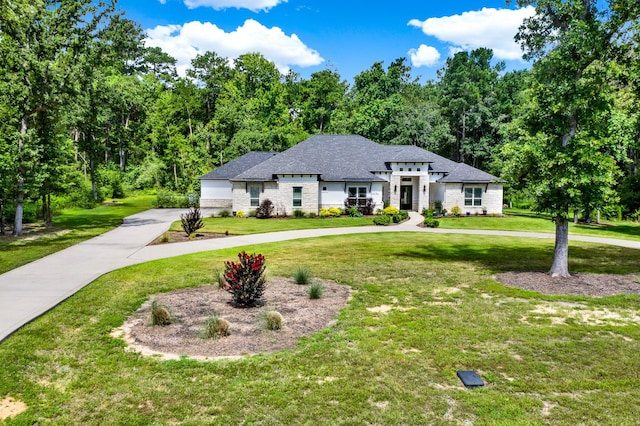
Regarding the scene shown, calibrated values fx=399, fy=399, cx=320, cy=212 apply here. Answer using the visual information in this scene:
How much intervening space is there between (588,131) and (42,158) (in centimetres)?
2528

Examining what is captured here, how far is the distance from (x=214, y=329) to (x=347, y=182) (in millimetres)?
27803

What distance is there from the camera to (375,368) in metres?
6.74

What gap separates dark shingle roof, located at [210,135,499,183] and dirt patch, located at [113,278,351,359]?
22.7 m

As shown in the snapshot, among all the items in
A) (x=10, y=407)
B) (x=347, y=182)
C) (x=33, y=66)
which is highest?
(x=33, y=66)

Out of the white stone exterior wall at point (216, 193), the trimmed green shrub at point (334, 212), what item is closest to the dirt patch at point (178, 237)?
the trimmed green shrub at point (334, 212)

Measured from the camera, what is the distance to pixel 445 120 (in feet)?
182

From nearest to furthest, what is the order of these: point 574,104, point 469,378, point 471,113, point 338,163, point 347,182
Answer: point 469,378 → point 574,104 → point 347,182 → point 338,163 → point 471,113

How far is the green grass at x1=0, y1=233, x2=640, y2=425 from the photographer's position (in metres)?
5.49

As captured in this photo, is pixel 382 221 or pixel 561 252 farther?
pixel 382 221

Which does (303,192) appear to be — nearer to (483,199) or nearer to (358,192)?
(358,192)

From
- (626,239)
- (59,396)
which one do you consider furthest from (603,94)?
(626,239)

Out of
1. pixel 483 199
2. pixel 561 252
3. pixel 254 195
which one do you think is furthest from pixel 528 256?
pixel 254 195

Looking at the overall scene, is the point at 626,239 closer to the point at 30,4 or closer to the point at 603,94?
the point at 603,94

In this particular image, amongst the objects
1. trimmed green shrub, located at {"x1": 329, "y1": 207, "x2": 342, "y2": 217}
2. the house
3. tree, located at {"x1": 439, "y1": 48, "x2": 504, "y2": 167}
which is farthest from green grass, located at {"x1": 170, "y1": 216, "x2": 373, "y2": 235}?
tree, located at {"x1": 439, "y1": 48, "x2": 504, "y2": 167}
